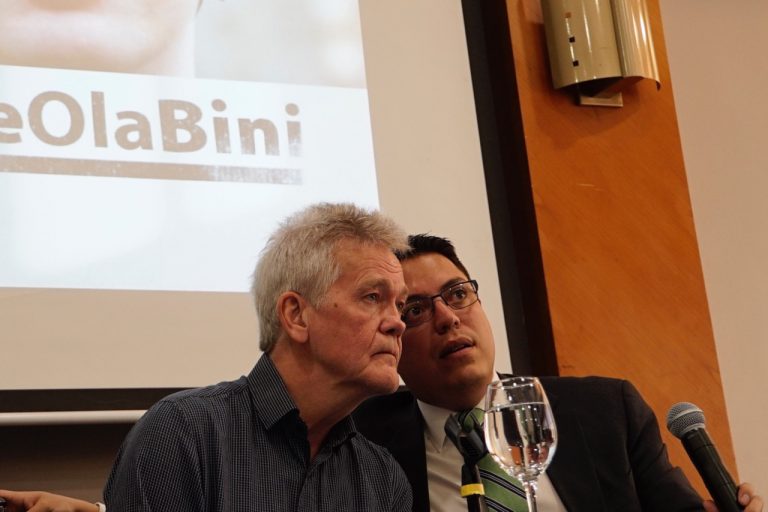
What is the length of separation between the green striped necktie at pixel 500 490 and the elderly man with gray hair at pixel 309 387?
0.57 feet

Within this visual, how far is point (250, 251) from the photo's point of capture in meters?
3.25

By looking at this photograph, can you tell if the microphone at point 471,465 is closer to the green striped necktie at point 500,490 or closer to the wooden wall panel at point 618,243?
the green striped necktie at point 500,490

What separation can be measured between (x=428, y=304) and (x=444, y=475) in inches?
15.6

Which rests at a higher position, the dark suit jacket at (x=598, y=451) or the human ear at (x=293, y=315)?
the human ear at (x=293, y=315)

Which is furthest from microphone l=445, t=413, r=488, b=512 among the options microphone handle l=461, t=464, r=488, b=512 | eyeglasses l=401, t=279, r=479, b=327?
eyeglasses l=401, t=279, r=479, b=327

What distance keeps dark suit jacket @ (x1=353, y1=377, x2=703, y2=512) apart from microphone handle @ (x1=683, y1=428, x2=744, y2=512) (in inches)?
22.5

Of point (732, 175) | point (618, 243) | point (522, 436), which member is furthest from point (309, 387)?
point (732, 175)

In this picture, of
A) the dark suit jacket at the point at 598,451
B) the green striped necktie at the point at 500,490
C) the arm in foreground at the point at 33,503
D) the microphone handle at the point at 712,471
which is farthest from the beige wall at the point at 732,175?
the arm in foreground at the point at 33,503

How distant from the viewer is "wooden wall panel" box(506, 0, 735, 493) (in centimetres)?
371

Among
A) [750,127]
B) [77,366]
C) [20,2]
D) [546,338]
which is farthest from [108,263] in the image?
[750,127]

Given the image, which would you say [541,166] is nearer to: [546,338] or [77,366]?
[546,338]

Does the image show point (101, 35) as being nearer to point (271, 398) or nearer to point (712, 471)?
point (271, 398)

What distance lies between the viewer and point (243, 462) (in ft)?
6.61

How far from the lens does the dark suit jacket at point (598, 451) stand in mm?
2402
